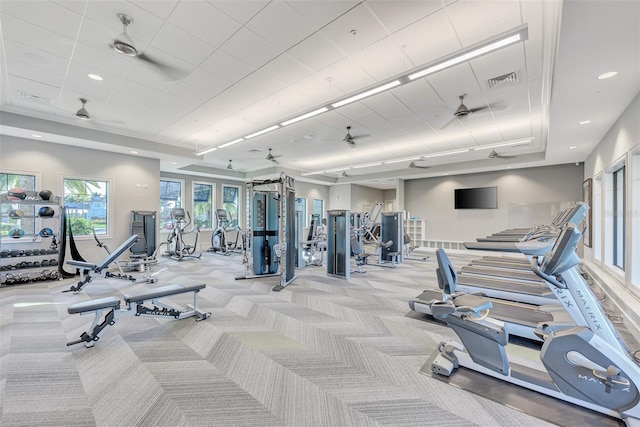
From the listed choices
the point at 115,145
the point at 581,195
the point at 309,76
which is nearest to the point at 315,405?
the point at 309,76

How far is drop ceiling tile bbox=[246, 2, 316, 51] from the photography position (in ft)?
9.26

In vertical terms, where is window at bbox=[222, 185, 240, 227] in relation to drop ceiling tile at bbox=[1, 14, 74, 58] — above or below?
below

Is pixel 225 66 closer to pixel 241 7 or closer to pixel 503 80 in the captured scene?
pixel 241 7

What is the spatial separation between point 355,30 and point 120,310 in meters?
4.14

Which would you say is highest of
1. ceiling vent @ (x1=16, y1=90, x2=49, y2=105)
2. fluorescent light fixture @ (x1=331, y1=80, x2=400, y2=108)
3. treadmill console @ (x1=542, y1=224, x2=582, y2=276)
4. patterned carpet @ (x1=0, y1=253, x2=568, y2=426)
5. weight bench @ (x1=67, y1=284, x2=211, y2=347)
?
ceiling vent @ (x1=16, y1=90, x2=49, y2=105)

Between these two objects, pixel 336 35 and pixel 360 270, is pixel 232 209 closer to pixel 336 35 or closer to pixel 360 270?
pixel 360 270

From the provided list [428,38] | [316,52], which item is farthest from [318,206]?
[428,38]

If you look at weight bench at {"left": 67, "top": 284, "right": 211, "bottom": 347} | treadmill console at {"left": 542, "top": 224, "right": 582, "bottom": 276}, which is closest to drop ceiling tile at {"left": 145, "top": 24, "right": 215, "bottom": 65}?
weight bench at {"left": 67, "top": 284, "right": 211, "bottom": 347}

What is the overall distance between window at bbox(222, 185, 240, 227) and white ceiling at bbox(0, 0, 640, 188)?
15.5 feet

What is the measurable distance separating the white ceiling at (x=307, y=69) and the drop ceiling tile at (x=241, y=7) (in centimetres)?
1

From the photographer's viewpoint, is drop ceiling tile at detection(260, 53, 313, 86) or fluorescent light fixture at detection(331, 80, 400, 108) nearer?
fluorescent light fixture at detection(331, 80, 400, 108)

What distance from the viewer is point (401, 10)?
2811 mm

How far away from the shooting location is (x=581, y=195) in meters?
8.38

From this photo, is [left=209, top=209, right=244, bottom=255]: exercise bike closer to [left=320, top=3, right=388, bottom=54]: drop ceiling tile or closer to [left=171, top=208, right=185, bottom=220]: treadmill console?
[left=171, top=208, right=185, bottom=220]: treadmill console
